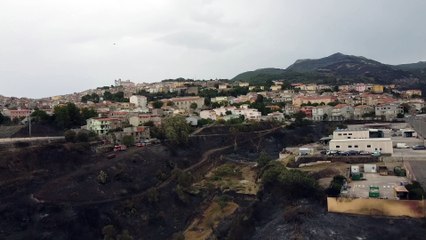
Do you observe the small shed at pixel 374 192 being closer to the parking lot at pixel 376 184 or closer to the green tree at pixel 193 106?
the parking lot at pixel 376 184

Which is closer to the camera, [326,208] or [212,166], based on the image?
[326,208]

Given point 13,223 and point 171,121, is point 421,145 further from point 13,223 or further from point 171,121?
point 13,223

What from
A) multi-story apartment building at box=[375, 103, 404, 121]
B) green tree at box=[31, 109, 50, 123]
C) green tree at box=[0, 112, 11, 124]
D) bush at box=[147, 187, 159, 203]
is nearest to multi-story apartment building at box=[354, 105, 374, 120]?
multi-story apartment building at box=[375, 103, 404, 121]

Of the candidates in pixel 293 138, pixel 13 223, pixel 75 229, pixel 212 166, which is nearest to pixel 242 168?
pixel 212 166

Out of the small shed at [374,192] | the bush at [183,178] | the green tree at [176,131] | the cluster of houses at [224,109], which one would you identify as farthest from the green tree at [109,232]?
the cluster of houses at [224,109]

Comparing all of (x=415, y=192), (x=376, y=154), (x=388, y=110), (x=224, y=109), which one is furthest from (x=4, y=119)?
(x=388, y=110)

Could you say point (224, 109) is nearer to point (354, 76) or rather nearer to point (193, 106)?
point (193, 106)
